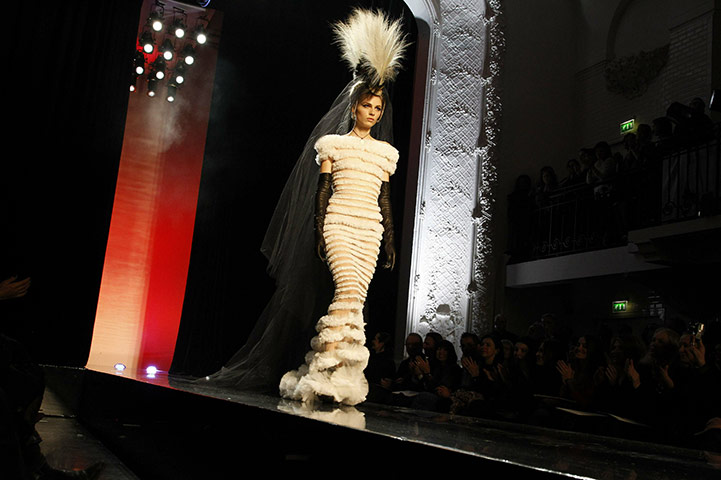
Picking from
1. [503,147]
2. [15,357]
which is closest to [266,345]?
[15,357]

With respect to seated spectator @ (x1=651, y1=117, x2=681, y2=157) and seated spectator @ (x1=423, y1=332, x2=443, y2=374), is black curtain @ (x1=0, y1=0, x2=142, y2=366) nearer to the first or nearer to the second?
seated spectator @ (x1=423, y1=332, x2=443, y2=374)

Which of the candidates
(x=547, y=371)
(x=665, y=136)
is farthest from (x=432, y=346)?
(x=665, y=136)

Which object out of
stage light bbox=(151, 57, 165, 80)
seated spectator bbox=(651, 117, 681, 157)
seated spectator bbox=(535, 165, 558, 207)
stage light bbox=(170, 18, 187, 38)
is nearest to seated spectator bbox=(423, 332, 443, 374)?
seated spectator bbox=(535, 165, 558, 207)

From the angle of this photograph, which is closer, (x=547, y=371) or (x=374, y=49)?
(x=374, y=49)

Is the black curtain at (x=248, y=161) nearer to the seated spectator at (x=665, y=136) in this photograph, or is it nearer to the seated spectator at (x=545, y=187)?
the seated spectator at (x=545, y=187)

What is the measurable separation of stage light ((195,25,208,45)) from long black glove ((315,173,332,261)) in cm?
572

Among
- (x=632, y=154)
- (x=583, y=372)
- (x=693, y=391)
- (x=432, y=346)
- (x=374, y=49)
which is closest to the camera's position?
(x=693, y=391)

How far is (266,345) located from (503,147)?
5.75 metres

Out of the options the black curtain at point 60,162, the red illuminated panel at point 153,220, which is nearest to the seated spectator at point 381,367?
the black curtain at point 60,162

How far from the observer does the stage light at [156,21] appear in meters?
9.07

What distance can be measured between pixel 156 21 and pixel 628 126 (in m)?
6.69

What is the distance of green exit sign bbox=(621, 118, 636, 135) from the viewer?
9969mm

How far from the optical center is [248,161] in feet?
29.4

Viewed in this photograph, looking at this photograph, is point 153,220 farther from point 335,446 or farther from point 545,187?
point 335,446
